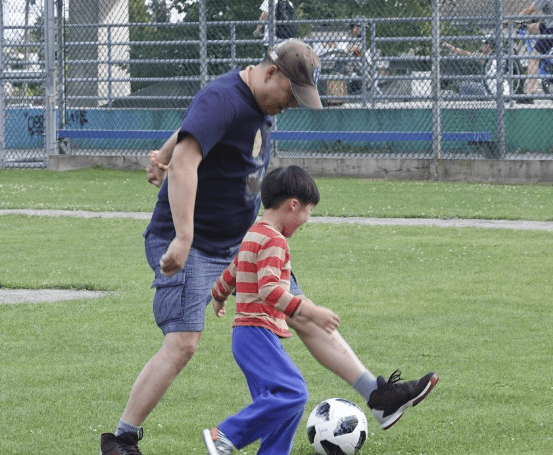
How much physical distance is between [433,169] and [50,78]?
7088 mm

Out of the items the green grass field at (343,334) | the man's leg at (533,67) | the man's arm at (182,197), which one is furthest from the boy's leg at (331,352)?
the man's leg at (533,67)

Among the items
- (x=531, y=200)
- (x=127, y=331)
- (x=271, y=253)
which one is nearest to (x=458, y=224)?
(x=531, y=200)

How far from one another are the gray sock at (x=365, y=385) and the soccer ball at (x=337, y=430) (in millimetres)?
118

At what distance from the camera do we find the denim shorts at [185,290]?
4188 millimetres

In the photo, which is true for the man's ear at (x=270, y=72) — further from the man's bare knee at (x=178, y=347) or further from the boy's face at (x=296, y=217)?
the man's bare knee at (x=178, y=347)

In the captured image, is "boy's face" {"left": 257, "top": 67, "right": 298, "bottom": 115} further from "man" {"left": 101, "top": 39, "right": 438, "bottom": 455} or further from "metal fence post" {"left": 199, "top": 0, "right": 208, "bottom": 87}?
"metal fence post" {"left": 199, "top": 0, "right": 208, "bottom": 87}

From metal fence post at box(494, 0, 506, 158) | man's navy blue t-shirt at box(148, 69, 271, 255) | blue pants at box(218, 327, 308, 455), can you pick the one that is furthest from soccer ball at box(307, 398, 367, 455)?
metal fence post at box(494, 0, 506, 158)

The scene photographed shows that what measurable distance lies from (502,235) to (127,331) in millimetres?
5266

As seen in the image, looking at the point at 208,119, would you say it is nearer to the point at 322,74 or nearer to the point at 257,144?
the point at 257,144

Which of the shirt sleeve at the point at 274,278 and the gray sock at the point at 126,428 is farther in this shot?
the gray sock at the point at 126,428

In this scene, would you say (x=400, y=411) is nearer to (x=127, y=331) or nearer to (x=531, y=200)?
(x=127, y=331)

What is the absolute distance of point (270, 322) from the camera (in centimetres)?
394

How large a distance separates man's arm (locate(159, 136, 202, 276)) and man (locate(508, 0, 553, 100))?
44.3ft

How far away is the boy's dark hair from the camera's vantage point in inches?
157
